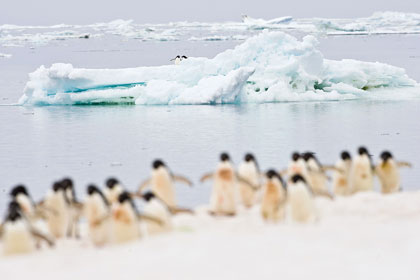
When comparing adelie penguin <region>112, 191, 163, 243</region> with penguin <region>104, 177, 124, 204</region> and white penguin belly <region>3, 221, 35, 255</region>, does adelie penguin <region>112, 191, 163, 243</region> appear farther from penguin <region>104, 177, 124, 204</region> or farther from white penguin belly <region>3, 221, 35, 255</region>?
penguin <region>104, 177, 124, 204</region>

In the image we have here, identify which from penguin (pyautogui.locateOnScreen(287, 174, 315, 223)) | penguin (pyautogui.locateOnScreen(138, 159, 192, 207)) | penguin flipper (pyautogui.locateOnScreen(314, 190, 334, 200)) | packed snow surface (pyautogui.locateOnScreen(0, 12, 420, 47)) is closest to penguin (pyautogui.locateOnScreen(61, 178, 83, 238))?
penguin (pyautogui.locateOnScreen(138, 159, 192, 207))

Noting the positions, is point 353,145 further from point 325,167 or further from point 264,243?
point 264,243

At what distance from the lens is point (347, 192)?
314 inches

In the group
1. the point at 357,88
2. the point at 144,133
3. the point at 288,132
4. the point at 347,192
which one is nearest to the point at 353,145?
the point at 288,132

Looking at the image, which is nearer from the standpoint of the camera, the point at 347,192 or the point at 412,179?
the point at 347,192

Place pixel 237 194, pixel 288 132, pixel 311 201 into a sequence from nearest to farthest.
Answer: pixel 311 201
pixel 237 194
pixel 288 132

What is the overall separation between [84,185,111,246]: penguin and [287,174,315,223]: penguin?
1.39 meters

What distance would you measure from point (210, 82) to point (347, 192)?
10101mm

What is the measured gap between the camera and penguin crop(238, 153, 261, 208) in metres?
7.57

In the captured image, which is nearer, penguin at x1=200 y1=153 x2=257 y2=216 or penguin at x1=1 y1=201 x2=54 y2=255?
penguin at x1=1 y1=201 x2=54 y2=255

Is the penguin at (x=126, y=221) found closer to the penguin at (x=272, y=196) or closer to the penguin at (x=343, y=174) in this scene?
the penguin at (x=272, y=196)

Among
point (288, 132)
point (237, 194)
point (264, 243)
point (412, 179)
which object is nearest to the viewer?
point (264, 243)

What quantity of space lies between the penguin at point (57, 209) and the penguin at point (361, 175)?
280 centimetres

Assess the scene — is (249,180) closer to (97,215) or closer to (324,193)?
(324,193)
